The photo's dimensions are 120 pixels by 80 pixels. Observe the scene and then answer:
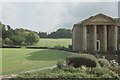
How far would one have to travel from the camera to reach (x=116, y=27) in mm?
60219

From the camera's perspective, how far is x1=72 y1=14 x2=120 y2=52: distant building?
59.6 m

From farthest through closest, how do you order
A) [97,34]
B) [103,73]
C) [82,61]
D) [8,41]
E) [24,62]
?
[8,41], [97,34], [24,62], [82,61], [103,73]

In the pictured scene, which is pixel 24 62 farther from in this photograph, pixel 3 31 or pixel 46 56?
pixel 3 31

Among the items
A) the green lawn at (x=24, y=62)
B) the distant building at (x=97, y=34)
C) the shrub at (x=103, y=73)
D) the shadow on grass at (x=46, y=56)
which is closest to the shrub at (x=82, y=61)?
the shrub at (x=103, y=73)

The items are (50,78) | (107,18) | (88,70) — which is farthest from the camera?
(107,18)

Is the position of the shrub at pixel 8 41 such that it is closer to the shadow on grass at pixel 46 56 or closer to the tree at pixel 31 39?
the tree at pixel 31 39

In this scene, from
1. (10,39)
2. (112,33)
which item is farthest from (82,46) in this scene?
(10,39)

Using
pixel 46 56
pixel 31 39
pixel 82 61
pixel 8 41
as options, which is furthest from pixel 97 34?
pixel 82 61

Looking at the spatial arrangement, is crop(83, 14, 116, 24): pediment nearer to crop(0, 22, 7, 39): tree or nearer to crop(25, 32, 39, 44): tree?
crop(25, 32, 39, 44): tree

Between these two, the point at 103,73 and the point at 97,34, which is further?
the point at 97,34

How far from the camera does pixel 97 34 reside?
63250mm

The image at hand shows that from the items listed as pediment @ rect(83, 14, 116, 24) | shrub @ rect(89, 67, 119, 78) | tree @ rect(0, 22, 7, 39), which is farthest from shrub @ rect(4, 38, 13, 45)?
shrub @ rect(89, 67, 119, 78)

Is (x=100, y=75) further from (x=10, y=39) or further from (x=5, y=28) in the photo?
(x=5, y=28)

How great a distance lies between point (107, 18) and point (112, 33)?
13.3 feet
